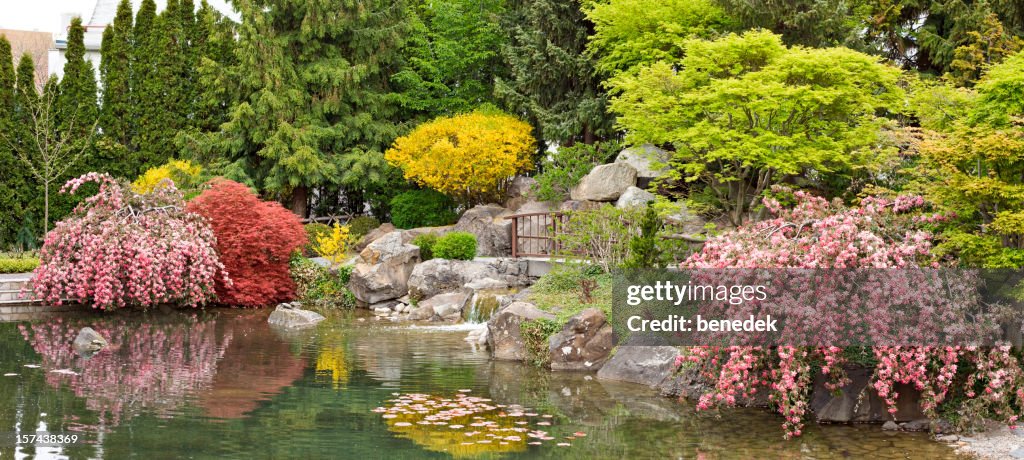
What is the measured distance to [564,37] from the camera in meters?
26.4

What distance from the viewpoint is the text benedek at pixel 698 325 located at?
10688 millimetres

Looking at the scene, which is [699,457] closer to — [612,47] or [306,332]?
[306,332]

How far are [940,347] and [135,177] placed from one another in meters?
25.5

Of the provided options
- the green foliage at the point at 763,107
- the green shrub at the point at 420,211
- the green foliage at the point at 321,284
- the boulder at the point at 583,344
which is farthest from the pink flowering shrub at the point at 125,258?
the green foliage at the point at 763,107

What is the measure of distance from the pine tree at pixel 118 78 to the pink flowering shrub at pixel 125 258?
32.1 ft

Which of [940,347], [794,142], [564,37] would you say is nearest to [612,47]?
[564,37]

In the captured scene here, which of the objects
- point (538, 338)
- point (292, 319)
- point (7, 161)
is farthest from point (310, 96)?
point (538, 338)

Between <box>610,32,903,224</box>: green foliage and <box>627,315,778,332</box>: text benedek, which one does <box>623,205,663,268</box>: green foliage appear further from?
<box>610,32,903,224</box>: green foliage

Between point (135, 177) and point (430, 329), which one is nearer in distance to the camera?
point (430, 329)

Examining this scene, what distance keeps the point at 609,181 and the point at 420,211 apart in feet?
21.9

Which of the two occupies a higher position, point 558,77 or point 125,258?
point 558,77

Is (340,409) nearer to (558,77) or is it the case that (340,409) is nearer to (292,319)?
(292,319)

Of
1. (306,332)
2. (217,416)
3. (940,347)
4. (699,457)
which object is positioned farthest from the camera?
(306,332)

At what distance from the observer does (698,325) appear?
11711mm
